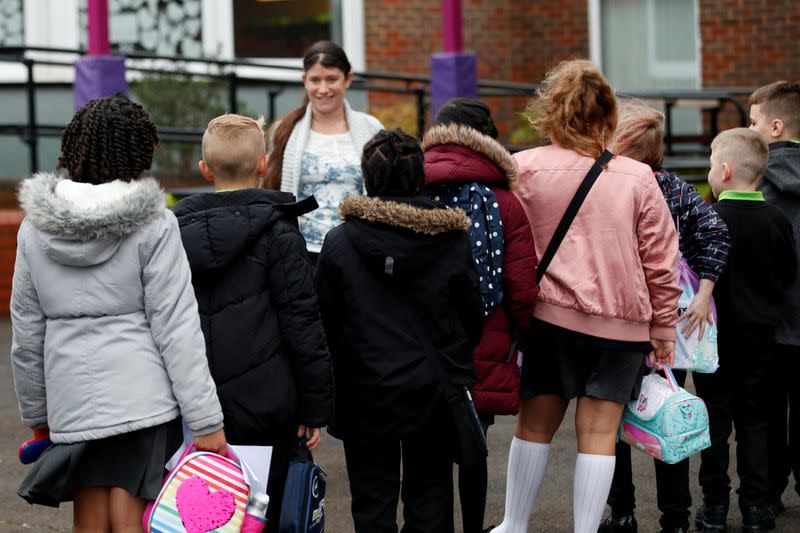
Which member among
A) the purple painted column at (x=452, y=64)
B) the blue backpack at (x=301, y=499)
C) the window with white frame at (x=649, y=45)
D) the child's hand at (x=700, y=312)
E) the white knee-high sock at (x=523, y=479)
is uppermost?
the window with white frame at (x=649, y=45)

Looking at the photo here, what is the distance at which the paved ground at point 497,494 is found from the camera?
5.25m

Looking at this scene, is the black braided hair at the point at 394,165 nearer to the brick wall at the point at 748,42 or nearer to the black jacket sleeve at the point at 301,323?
the black jacket sleeve at the point at 301,323

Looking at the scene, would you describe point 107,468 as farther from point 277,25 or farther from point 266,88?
point 277,25

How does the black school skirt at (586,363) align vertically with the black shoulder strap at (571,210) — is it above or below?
below

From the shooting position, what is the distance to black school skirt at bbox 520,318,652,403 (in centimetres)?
443

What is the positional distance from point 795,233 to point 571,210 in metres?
1.37

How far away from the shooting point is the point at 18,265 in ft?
12.1

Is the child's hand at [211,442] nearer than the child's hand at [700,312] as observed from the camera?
Yes

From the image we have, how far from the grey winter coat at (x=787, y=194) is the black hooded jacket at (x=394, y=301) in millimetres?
1659

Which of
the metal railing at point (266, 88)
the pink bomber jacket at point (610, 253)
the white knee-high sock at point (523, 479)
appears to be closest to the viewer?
the pink bomber jacket at point (610, 253)

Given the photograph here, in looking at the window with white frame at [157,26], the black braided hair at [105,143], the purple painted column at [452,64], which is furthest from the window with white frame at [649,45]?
the black braided hair at [105,143]

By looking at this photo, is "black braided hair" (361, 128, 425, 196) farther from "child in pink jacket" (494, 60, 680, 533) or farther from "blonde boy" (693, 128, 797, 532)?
"blonde boy" (693, 128, 797, 532)

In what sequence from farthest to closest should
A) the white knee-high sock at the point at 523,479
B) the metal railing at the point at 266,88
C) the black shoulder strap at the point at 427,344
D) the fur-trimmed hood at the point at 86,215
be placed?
the metal railing at the point at 266,88
the white knee-high sock at the point at 523,479
the black shoulder strap at the point at 427,344
the fur-trimmed hood at the point at 86,215

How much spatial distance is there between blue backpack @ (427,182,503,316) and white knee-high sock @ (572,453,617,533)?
A: 0.65m
